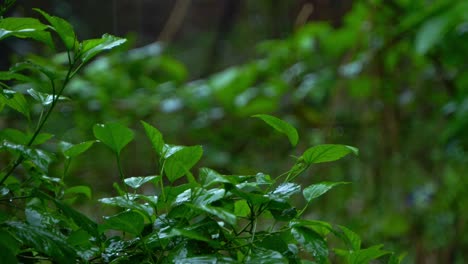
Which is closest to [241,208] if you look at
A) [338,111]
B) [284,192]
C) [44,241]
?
[284,192]

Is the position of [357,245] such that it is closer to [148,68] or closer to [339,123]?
[148,68]

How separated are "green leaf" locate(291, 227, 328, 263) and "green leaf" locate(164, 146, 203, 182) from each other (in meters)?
0.10

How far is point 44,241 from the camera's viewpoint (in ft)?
1.51

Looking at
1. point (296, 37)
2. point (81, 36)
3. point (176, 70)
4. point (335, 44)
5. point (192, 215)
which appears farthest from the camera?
point (81, 36)

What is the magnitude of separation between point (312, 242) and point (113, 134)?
17cm

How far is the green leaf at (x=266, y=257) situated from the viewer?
45 centimetres

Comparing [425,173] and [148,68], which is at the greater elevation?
[148,68]

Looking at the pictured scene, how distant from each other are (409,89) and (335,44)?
638 mm

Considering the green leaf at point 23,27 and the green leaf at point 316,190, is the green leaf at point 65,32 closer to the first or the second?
the green leaf at point 23,27

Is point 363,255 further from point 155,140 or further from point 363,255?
point 155,140

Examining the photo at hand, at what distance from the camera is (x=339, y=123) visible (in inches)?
114

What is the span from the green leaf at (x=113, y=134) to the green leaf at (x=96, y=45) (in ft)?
0.19

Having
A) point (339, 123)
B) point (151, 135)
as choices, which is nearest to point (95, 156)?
point (339, 123)

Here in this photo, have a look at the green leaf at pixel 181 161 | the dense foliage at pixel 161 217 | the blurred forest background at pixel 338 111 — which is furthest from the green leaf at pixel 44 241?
the blurred forest background at pixel 338 111
